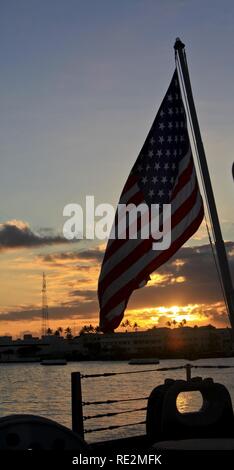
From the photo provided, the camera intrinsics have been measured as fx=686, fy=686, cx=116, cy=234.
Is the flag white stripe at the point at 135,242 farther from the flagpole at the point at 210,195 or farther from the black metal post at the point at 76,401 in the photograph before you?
the black metal post at the point at 76,401

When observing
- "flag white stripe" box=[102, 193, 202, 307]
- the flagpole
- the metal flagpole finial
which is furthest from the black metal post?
the metal flagpole finial

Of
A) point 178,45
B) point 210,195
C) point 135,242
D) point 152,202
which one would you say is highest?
point 178,45

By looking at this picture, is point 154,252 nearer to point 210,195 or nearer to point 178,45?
point 210,195

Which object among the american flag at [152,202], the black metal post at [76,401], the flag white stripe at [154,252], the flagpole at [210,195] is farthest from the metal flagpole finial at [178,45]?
the black metal post at [76,401]

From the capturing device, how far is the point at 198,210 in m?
10.8

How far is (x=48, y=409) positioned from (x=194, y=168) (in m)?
58.3

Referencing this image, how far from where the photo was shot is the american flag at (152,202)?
10672 millimetres

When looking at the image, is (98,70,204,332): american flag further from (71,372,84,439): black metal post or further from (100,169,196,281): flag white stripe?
(71,372,84,439): black metal post

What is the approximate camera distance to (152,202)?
10.9m

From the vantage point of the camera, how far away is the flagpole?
9.69 m

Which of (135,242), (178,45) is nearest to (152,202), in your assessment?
(135,242)

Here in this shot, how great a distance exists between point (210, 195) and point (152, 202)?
1092mm
